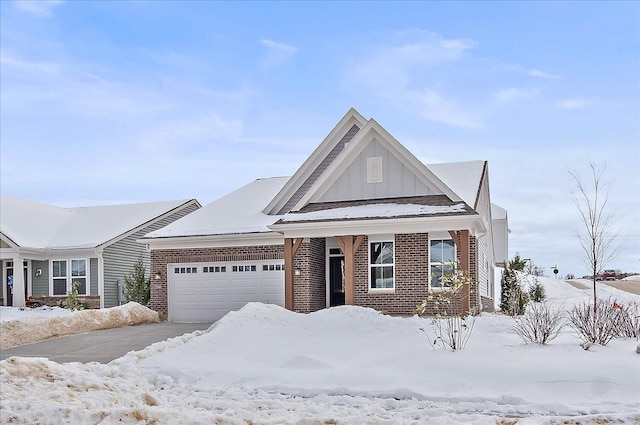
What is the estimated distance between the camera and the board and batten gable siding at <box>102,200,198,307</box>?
81.9 feet

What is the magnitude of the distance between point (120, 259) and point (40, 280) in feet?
11.7

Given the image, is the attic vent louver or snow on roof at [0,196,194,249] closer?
the attic vent louver

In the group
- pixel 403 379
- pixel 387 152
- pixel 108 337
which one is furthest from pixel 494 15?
pixel 108 337

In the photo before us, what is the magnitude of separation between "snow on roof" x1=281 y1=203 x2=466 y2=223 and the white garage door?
252 cm

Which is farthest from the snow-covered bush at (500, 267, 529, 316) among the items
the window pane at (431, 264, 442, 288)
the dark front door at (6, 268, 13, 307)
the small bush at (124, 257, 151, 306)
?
the dark front door at (6, 268, 13, 307)

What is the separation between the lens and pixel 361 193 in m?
17.2

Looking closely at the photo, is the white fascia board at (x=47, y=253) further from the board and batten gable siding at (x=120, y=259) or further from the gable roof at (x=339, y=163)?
the gable roof at (x=339, y=163)

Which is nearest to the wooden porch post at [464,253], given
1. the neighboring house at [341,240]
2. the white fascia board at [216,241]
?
the neighboring house at [341,240]

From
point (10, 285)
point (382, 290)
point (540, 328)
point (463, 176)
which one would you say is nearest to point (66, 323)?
point (382, 290)

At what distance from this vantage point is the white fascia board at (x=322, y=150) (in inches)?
760

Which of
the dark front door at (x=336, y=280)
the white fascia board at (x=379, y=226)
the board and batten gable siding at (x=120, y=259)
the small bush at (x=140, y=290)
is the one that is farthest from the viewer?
the board and batten gable siding at (x=120, y=259)

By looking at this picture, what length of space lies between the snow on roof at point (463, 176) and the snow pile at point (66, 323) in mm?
10868

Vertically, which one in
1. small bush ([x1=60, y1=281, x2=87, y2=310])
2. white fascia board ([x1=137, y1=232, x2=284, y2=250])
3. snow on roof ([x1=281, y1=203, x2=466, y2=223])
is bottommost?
small bush ([x1=60, y1=281, x2=87, y2=310])

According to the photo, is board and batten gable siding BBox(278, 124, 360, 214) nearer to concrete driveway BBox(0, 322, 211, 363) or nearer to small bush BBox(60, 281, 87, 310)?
concrete driveway BBox(0, 322, 211, 363)
